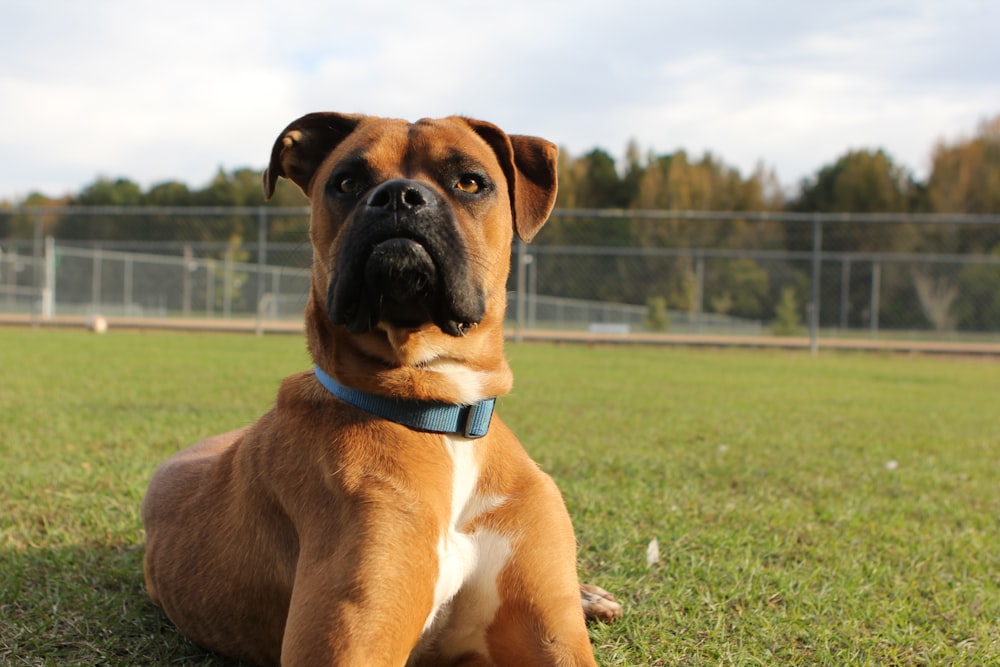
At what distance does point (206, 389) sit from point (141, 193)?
213 ft

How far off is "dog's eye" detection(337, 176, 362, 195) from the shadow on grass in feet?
4.40

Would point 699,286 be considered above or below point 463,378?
above

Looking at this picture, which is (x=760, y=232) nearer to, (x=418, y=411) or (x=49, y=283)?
(x=49, y=283)

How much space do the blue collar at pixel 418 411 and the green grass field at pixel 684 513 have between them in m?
0.76

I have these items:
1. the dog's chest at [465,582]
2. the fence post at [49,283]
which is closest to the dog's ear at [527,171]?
the dog's chest at [465,582]

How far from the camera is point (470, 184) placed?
2539mm

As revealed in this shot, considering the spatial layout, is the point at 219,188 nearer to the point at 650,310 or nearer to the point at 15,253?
the point at 15,253

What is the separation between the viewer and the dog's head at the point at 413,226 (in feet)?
7.46

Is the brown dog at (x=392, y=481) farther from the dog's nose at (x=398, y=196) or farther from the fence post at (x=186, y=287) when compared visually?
the fence post at (x=186, y=287)

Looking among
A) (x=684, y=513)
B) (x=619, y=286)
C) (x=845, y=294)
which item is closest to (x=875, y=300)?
(x=845, y=294)

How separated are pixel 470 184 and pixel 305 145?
65 centimetres

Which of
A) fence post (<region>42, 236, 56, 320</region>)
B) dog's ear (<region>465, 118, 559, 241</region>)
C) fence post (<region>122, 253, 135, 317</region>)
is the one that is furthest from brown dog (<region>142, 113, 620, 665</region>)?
fence post (<region>122, 253, 135, 317</region>)

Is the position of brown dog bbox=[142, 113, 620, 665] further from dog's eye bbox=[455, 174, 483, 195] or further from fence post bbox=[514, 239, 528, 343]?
fence post bbox=[514, 239, 528, 343]

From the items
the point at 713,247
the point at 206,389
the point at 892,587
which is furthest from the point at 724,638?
the point at 713,247
